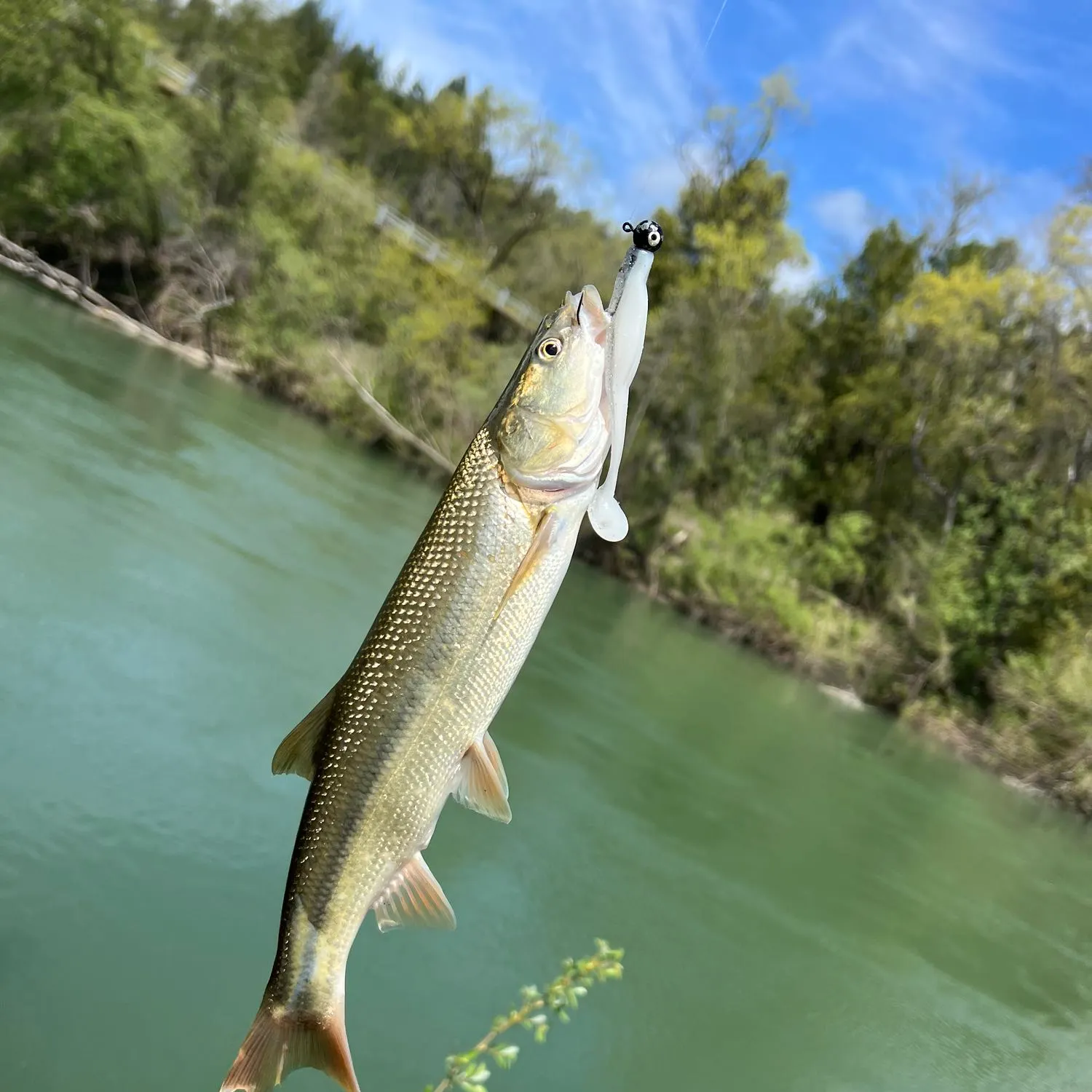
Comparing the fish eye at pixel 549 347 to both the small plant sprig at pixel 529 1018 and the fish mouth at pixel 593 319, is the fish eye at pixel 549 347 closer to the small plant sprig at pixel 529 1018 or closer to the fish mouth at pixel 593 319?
the fish mouth at pixel 593 319

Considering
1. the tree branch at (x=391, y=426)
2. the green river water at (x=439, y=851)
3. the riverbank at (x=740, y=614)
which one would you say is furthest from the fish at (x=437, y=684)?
the tree branch at (x=391, y=426)

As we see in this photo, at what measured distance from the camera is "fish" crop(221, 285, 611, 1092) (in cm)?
202

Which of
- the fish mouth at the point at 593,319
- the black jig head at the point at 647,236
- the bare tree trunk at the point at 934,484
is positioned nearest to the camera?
the black jig head at the point at 647,236

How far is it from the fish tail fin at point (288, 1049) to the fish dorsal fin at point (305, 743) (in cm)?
46

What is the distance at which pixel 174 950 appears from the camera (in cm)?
562

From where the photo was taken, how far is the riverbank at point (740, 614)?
22266 millimetres

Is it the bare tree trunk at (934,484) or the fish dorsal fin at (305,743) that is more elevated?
the bare tree trunk at (934,484)

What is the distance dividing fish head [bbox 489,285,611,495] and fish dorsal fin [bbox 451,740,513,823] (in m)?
0.55

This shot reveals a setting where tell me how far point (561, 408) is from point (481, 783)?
77 cm

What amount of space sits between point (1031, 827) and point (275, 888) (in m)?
14.5

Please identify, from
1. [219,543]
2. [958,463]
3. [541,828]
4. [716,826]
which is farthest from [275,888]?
[958,463]

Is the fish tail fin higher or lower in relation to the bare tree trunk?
lower

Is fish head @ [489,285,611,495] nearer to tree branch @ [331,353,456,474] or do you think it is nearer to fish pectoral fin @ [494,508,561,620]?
fish pectoral fin @ [494,508,561,620]

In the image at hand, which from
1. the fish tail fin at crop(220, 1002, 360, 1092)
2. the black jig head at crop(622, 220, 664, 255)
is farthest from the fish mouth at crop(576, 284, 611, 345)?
the fish tail fin at crop(220, 1002, 360, 1092)
